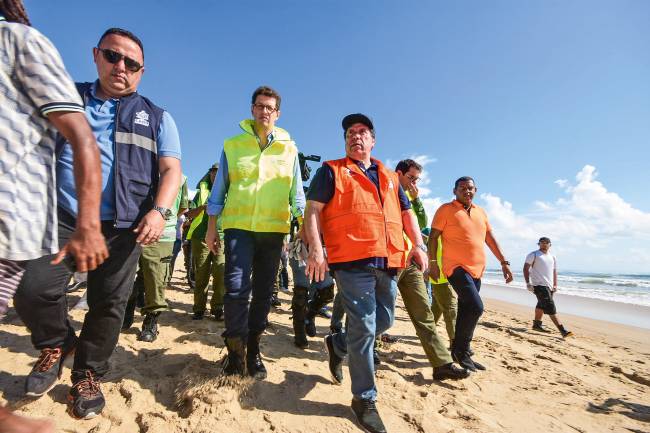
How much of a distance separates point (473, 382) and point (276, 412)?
82.5 inches

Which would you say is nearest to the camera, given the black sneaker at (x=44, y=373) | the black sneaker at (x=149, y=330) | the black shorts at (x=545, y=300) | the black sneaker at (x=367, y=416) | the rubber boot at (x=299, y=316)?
the black sneaker at (x=44, y=373)

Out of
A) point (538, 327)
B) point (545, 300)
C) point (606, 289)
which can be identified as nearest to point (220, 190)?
point (545, 300)

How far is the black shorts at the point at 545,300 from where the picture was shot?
24.5 ft

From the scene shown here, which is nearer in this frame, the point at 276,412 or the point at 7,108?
the point at 7,108

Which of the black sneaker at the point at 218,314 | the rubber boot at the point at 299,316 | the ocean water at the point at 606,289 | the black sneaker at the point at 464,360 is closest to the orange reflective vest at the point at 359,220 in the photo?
the rubber boot at the point at 299,316

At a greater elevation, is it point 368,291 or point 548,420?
point 368,291

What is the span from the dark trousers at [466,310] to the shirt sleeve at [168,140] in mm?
3199

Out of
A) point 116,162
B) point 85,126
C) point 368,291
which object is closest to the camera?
point 85,126

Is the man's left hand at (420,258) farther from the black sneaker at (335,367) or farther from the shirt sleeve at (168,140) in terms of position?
the shirt sleeve at (168,140)

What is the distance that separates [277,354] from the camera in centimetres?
336

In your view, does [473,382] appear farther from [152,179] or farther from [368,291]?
[152,179]

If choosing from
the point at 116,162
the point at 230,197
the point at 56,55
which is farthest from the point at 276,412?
the point at 56,55

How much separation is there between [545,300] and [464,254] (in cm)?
544

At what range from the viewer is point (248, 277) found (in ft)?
8.87
